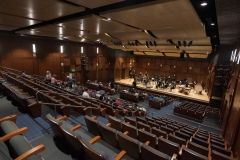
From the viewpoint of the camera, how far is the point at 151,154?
232cm

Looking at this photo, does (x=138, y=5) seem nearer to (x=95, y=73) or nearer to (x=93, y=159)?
(x=93, y=159)

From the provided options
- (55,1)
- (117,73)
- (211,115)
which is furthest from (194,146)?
(117,73)

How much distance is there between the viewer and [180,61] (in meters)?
19.0

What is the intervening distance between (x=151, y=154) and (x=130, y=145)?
17.8 inches

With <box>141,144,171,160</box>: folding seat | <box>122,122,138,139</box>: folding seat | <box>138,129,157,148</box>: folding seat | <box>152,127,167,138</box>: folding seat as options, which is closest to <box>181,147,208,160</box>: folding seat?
<box>138,129,157,148</box>: folding seat

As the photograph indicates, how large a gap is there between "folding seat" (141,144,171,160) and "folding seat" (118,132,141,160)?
0.42 ft

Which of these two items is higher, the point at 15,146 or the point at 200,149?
the point at 15,146

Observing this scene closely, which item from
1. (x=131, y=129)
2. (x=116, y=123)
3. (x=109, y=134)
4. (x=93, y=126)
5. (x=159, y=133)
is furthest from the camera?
(x=159, y=133)

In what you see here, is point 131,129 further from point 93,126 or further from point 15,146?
point 15,146

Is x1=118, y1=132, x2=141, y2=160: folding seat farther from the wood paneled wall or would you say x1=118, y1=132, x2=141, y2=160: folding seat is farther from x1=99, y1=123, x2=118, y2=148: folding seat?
the wood paneled wall

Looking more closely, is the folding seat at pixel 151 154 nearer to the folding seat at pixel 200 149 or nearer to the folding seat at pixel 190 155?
the folding seat at pixel 190 155

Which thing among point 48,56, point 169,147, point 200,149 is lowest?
point 200,149

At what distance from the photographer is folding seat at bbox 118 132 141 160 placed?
255cm

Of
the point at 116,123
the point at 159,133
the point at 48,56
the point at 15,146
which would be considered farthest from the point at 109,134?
the point at 48,56
